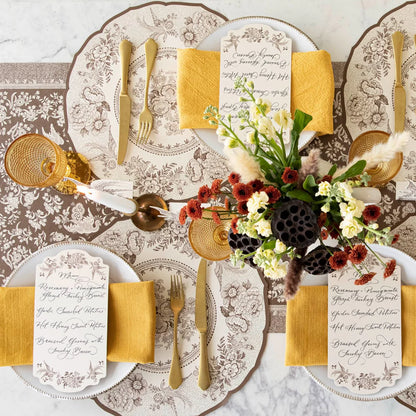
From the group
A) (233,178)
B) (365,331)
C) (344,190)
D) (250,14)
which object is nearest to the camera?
(344,190)

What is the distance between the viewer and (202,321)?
3.48 ft

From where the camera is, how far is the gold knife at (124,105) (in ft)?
3.61

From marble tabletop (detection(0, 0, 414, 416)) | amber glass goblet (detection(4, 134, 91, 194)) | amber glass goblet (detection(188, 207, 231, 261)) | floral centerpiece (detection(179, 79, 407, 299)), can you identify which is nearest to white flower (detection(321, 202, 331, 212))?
floral centerpiece (detection(179, 79, 407, 299))

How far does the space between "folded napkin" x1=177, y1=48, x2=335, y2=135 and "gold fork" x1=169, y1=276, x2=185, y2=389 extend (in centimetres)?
40

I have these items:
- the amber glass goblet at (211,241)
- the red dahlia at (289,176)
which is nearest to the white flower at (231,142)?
the red dahlia at (289,176)

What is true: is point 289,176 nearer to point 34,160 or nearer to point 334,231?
point 334,231

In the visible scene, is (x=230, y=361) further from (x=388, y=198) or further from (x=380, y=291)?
(x=388, y=198)

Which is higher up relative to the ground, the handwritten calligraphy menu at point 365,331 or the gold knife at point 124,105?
the gold knife at point 124,105

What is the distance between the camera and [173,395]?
107 centimetres

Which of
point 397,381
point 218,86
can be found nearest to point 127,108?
point 218,86

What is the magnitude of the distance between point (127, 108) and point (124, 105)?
0.01 meters

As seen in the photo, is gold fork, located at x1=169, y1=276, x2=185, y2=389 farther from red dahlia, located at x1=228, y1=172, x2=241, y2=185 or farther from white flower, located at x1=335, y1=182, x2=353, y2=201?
white flower, located at x1=335, y1=182, x2=353, y2=201

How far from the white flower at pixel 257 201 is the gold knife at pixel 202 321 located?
16.8 inches

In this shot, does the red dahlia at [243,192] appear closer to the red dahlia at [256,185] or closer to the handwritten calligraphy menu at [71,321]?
the red dahlia at [256,185]
